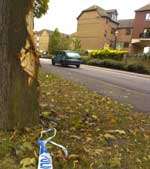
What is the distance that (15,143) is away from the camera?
15.0 feet

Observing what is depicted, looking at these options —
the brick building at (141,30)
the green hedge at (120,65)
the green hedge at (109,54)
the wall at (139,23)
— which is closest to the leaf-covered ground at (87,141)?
the green hedge at (120,65)

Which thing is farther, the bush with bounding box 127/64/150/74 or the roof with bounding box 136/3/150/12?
the roof with bounding box 136/3/150/12

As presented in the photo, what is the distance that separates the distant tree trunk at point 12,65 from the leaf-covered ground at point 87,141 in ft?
0.90

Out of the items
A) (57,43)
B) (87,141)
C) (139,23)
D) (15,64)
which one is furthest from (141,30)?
(15,64)

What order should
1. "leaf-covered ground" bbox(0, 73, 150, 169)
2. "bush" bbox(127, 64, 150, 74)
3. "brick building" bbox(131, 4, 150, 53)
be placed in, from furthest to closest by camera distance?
"brick building" bbox(131, 4, 150, 53) → "bush" bbox(127, 64, 150, 74) → "leaf-covered ground" bbox(0, 73, 150, 169)

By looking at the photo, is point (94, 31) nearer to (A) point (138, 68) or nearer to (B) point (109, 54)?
(B) point (109, 54)

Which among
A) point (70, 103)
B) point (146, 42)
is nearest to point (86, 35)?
point (146, 42)

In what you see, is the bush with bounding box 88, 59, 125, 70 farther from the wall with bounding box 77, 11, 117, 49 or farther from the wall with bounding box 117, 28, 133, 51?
the wall with bounding box 117, 28, 133, 51

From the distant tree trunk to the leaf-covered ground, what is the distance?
275 mm

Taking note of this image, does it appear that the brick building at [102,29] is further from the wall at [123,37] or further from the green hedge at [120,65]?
the green hedge at [120,65]

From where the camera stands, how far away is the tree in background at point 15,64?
15.9 ft

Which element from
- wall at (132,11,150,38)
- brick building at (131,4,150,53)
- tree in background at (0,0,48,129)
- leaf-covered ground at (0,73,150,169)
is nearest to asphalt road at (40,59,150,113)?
leaf-covered ground at (0,73,150,169)

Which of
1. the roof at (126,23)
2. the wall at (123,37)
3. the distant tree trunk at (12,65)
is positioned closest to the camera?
the distant tree trunk at (12,65)

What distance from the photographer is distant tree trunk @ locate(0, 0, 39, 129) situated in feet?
15.9
